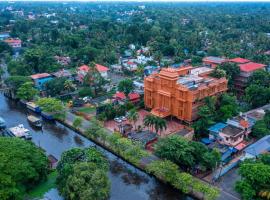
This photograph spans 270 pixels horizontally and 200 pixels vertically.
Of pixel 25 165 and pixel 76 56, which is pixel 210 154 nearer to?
pixel 25 165

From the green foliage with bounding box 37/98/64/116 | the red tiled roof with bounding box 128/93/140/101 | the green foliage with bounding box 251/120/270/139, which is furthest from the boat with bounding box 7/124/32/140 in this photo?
the green foliage with bounding box 251/120/270/139

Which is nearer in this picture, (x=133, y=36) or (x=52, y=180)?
(x=52, y=180)

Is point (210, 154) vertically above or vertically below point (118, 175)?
above

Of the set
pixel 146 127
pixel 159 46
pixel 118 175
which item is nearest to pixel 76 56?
pixel 159 46

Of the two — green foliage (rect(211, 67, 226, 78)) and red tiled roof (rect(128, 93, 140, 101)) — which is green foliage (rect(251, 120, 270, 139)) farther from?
red tiled roof (rect(128, 93, 140, 101))

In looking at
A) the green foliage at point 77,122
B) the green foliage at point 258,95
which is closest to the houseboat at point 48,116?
the green foliage at point 77,122

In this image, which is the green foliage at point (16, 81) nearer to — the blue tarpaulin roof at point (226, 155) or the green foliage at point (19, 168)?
the green foliage at point (19, 168)
